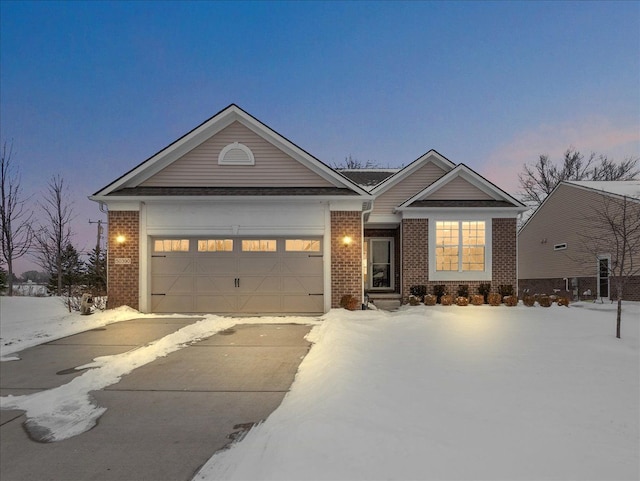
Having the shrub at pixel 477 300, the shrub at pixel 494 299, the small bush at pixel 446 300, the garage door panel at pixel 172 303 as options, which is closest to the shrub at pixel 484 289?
the shrub at pixel 494 299

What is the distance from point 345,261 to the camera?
11.8m

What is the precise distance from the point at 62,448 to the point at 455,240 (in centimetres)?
1354

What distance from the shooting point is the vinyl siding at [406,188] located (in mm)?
16094

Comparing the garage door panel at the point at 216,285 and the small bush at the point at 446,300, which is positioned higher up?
the garage door panel at the point at 216,285

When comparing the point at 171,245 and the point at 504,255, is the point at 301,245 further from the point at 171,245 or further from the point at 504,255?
the point at 504,255

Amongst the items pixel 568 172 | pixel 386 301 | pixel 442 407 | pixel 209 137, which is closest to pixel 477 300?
pixel 386 301

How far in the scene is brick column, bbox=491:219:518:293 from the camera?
14289 mm

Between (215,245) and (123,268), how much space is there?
114 inches

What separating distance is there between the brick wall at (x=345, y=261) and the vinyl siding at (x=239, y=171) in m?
1.52

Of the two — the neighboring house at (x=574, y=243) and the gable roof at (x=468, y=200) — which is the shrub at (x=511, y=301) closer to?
the gable roof at (x=468, y=200)

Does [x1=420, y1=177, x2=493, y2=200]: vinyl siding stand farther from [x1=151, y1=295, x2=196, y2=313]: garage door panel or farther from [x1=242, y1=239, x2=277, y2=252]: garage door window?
[x1=151, y1=295, x2=196, y2=313]: garage door panel

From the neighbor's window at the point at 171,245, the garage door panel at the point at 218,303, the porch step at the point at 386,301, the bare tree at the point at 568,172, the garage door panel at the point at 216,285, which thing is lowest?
the porch step at the point at 386,301

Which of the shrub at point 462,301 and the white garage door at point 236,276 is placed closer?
the white garage door at point 236,276

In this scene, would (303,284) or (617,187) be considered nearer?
(303,284)
